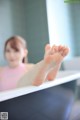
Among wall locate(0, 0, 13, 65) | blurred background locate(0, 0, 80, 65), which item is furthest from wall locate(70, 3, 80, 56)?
wall locate(0, 0, 13, 65)

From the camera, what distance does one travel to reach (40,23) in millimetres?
2020

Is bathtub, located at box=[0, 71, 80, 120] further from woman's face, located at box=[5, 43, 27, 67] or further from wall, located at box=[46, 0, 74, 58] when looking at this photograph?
wall, located at box=[46, 0, 74, 58]

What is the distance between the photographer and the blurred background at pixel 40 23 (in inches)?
76.3

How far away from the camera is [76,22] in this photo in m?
2.16

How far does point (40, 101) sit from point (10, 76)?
17.4 inches

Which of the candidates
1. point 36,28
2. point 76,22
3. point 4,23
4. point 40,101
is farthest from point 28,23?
point 40,101

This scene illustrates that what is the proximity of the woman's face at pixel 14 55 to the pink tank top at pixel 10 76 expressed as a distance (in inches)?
1.3

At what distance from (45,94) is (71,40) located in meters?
1.23

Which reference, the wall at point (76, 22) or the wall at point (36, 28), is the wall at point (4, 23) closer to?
the wall at point (36, 28)

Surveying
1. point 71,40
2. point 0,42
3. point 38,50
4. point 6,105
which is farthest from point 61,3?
point 6,105

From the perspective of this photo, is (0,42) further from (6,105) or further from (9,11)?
(6,105)

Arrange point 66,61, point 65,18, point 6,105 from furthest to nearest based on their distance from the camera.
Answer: point 65,18
point 66,61
point 6,105

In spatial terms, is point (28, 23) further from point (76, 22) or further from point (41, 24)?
point (76, 22)

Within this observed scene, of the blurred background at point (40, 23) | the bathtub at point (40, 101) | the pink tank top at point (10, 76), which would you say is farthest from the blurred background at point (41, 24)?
the bathtub at point (40, 101)
